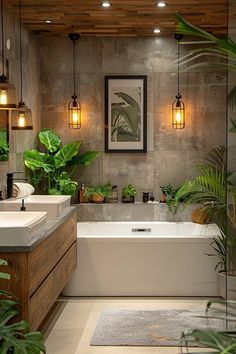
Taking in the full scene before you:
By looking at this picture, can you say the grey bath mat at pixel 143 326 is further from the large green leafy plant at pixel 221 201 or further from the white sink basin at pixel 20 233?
the white sink basin at pixel 20 233

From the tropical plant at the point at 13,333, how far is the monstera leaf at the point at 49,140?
3.12 meters

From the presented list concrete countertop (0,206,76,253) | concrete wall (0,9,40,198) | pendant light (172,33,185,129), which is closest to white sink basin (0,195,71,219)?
concrete countertop (0,206,76,253)

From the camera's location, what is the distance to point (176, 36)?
643 centimetres

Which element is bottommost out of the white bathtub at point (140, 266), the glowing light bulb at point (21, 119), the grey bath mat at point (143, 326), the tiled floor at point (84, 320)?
the tiled floor at point (84, 320)

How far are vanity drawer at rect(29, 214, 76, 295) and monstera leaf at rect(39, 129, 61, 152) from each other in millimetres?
1159

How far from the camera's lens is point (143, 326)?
4668mm

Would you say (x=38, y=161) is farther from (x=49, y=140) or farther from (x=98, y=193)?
(x=98, y=193)

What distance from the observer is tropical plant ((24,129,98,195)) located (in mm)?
6098

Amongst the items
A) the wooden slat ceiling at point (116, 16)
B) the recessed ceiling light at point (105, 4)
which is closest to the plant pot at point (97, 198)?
the wooden slat ceiling at point (116, 16)

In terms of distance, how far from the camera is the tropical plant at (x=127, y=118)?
6586 mm

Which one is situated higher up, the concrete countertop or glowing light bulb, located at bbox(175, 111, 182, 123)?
glowing light bulb, located at bbox(175, 111, 182, 123)

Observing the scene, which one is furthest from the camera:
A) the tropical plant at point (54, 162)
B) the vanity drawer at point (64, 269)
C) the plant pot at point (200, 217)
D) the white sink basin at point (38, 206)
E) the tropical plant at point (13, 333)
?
the plant pot at point (200, 217)

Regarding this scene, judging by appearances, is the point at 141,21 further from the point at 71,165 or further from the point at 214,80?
the point at 71,165

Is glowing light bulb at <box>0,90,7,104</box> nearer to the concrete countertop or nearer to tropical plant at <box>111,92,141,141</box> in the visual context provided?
the concrete countertop
